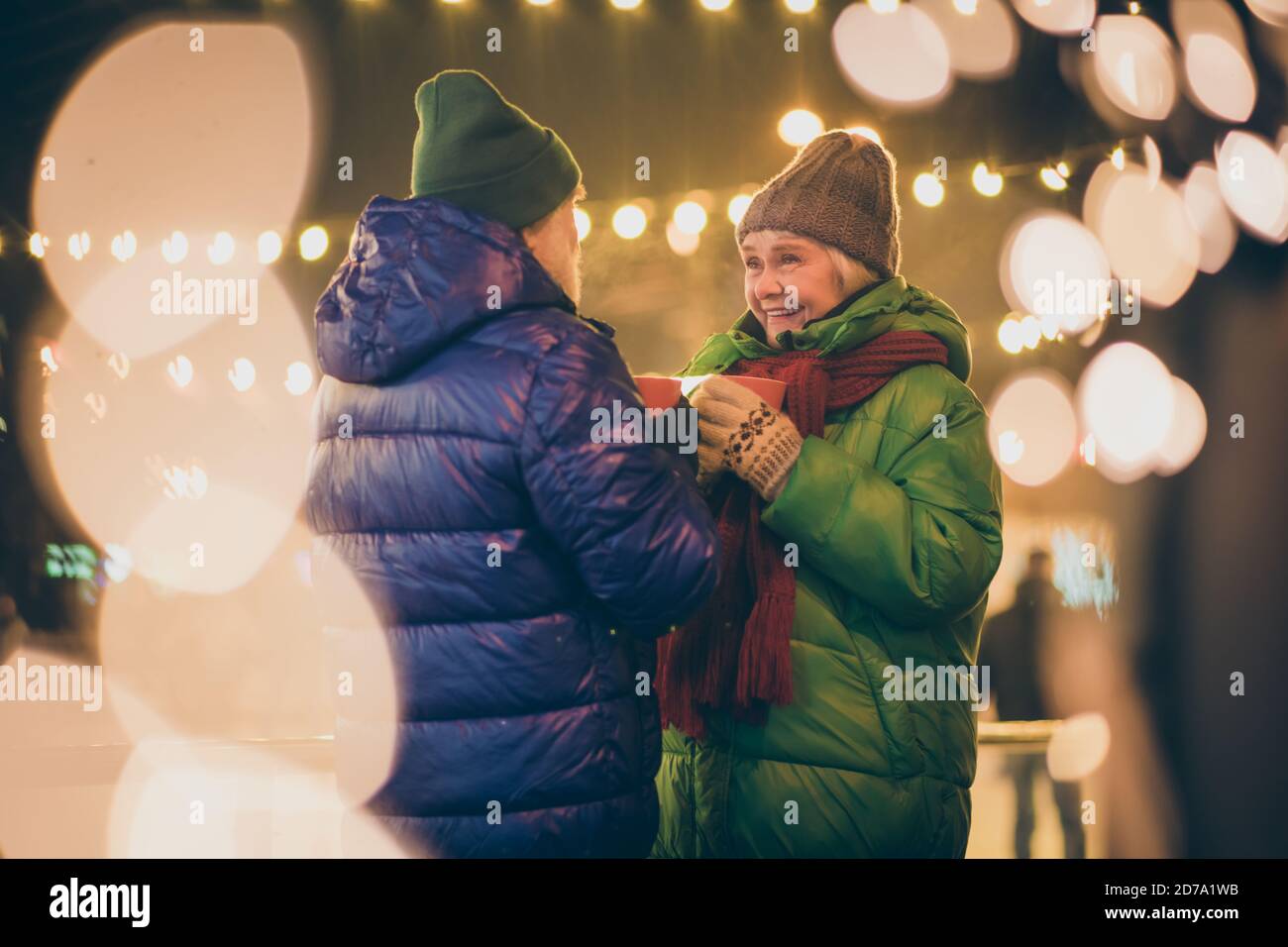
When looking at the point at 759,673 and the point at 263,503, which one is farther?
the point at 263,503

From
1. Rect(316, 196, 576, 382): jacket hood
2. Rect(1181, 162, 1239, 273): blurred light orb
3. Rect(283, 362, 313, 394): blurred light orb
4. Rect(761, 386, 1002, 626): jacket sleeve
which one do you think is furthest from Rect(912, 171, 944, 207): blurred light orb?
Rect(316, 196, 576, 382): jacket hood

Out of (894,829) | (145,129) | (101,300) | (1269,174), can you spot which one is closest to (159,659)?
(101,300)

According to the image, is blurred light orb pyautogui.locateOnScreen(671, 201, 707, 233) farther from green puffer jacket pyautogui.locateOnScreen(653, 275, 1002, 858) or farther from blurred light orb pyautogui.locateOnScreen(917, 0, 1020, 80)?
green puffer jacket pyautogui.locateOnScreen(653, 275, 1002, 858)

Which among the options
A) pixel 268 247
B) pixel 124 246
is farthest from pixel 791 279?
pixel 124 246

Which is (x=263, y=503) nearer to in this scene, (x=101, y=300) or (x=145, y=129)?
(x=101, y=300)

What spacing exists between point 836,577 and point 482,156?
2.55 feet

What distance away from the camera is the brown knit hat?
6.35 feet

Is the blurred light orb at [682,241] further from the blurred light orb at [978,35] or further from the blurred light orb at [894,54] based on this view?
the blurred light orb at [978,35]

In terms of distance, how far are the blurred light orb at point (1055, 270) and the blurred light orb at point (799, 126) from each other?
3.01ft

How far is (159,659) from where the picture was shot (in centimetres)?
498

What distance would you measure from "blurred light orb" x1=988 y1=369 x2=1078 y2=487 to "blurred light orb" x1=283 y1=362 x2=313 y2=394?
8.77 ft

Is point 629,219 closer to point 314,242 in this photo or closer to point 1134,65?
point 314,242

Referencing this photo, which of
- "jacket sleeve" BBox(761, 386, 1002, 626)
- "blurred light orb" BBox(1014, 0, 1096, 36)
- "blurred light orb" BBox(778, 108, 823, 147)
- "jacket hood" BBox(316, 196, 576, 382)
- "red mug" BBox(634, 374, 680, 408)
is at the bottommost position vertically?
"jacket sleeve" BBox(761, 386, 1002, 626)
